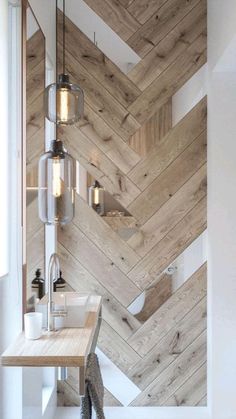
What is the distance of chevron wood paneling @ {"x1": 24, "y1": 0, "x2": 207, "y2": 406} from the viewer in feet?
9.49

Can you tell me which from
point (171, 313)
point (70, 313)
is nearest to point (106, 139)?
point (171, 313)

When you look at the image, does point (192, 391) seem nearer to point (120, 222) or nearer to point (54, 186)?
point (120, 222)

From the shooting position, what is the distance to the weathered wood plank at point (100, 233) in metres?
2.89

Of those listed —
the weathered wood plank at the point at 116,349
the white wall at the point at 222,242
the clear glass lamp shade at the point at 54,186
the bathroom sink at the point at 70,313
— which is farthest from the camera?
the weathered wood plank at the point at 116,349

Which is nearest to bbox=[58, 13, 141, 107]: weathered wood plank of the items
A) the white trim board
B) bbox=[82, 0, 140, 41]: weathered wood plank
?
bbox=[82, 0, 140, 41]: weathered wood plank

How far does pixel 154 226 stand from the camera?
9.54ft

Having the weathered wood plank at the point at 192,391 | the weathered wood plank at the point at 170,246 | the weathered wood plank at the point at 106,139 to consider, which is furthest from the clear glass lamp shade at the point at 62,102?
the weathered wood plank at the point at 192,391

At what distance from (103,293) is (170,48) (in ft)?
5.57

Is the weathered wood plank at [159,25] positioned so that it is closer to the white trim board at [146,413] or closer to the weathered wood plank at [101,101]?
the weathered wood plank at [101,101]

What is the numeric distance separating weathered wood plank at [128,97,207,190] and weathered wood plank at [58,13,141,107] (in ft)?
1.18

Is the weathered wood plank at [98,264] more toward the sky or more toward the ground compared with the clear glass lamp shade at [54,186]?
more toward the ground

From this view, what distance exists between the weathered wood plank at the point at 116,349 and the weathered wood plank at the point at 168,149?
100 centimetres

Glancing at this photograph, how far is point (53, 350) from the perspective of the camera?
162cm

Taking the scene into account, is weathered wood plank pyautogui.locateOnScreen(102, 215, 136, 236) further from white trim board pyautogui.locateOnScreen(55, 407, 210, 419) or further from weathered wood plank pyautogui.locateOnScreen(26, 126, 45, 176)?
white trim board pyautogui.locateOnScreen(55, 407, 210, 419)
